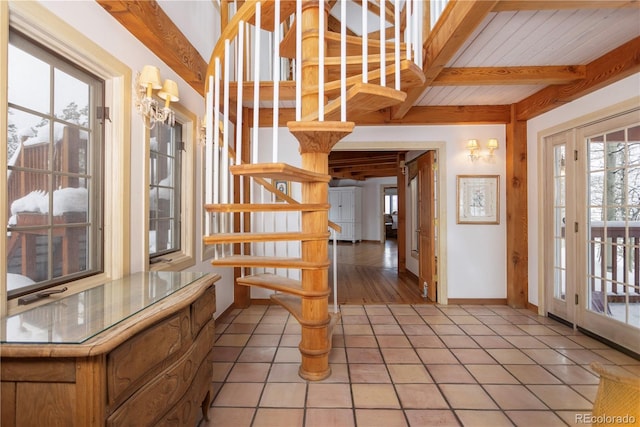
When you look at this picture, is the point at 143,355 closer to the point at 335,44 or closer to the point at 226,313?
the point at 335,44

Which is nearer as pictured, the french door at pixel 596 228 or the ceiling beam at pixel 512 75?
the french door at pixel 596 228

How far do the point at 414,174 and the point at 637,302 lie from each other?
3175 mm

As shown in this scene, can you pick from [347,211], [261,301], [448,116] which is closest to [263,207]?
[261,301]

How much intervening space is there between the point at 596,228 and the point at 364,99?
2.72 metres

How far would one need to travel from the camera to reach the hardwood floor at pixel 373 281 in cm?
409

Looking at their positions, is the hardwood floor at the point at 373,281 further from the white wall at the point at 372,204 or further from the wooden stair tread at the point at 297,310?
the white wall at the point at 372,204

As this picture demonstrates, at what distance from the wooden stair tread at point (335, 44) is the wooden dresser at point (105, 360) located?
179cm

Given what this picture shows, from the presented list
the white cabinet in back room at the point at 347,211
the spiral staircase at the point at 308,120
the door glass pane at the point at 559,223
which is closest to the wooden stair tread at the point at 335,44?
the spiral staircase at the point at 308,120

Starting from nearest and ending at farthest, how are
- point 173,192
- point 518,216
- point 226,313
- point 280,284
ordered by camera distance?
point 280,284 → point 173,192 → point 226,313 → point 518,216

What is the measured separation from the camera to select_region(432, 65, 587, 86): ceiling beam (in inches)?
108

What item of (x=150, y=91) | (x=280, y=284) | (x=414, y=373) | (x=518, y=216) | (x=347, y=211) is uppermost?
(x=150, y=91)

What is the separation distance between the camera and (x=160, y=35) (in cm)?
195

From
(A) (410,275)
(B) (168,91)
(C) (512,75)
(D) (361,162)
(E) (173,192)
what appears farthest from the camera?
(D) (361,162)

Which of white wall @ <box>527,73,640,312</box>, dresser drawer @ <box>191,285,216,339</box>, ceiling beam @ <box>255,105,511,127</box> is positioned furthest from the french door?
dresser drawer @ <box>191,285,216,339</box>
